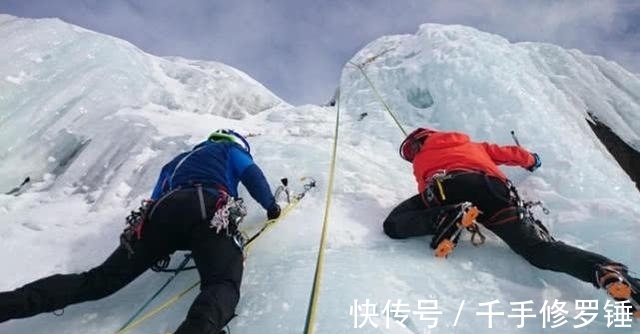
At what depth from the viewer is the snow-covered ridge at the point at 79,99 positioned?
604 cm

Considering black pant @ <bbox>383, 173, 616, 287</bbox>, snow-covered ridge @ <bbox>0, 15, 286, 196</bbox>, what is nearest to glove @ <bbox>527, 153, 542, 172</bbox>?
black pant @ <bbox>383, 173, 616, 287</bbox>

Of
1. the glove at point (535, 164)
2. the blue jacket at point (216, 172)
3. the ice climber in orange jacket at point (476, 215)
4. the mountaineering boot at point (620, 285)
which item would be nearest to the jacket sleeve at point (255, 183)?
the blue jacket at point (216, 172)

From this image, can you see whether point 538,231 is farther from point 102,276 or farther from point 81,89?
point 81,89

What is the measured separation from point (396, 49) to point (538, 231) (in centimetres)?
763

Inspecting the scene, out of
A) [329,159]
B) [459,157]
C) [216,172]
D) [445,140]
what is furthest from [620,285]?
[329,159]

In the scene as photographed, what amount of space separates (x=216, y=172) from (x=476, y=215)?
5.78 ft

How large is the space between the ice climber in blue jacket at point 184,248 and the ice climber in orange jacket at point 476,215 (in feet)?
4.20

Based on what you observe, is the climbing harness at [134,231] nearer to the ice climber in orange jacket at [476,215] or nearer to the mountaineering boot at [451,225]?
the ice climber in orange jacket at [476,215]

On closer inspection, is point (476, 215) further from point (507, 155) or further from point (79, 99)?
point (79, 99)

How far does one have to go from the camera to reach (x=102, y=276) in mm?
2863

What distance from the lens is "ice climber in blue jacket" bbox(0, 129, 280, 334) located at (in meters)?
2.49

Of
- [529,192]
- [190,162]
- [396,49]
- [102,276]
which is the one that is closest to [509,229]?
[529,192]

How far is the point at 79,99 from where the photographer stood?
23.4ft

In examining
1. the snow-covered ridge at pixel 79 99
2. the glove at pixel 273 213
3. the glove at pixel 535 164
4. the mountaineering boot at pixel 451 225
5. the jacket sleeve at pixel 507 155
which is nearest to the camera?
the mountaineering boot at pixel 451 225
